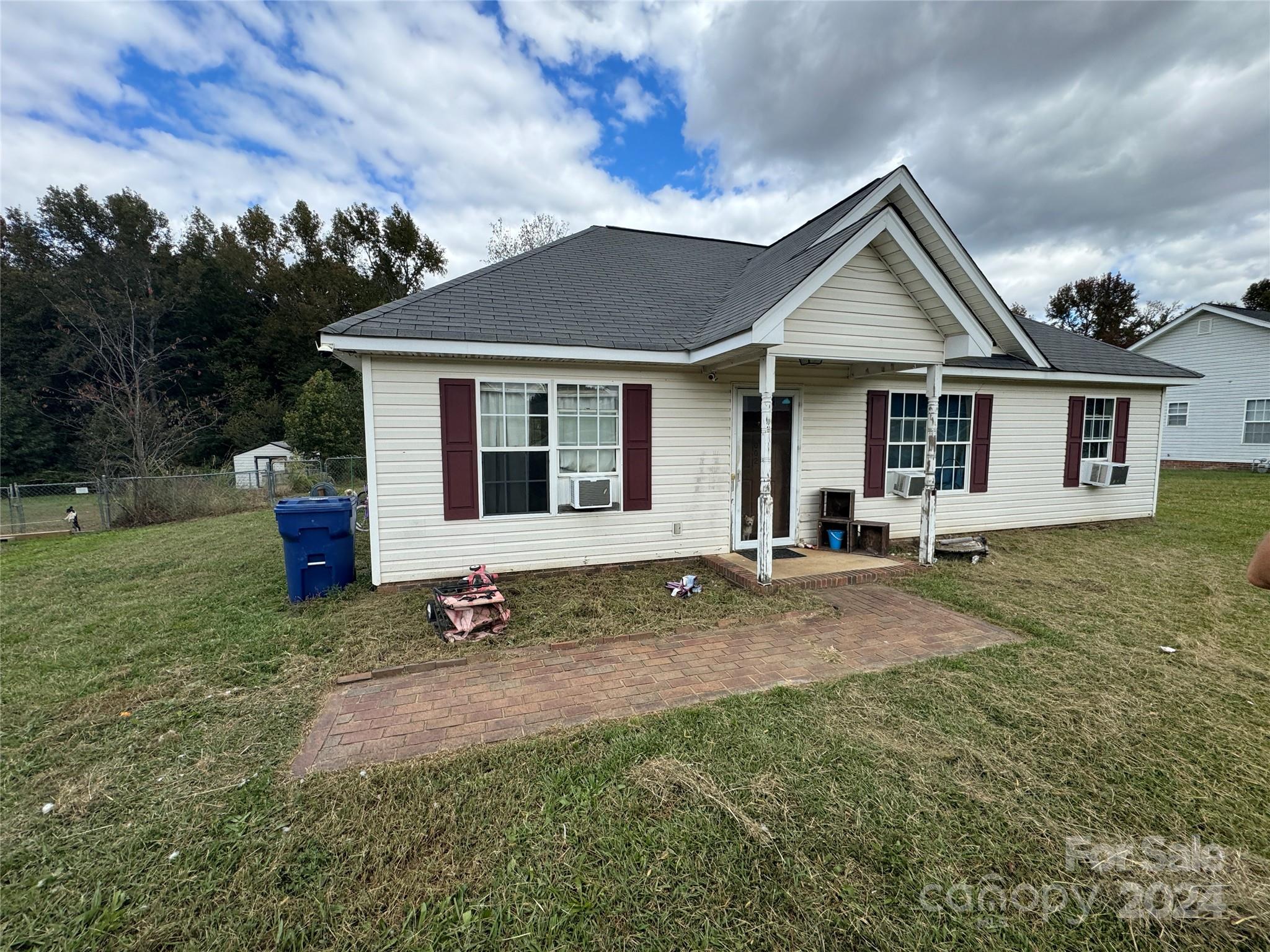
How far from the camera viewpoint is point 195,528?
9656 millimetres

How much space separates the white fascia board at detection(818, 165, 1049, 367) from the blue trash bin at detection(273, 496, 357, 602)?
251 inches

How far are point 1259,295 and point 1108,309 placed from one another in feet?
21.1

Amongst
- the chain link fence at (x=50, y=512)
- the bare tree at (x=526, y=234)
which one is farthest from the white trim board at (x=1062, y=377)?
the bare tree at (x=526, y=234)

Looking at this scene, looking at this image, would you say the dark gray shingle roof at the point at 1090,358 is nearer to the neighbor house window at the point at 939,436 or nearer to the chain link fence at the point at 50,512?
the neighbor house window at the point at 939,436

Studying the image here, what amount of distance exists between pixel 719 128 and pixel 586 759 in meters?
12.3

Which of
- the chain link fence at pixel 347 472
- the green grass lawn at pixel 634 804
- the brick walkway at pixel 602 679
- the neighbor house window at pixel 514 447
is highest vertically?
the neighbor house window at pixel 514 447

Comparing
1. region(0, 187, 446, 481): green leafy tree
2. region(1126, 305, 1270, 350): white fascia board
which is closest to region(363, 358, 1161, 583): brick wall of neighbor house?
region(1126, 305, 1270, 350): white fascia board

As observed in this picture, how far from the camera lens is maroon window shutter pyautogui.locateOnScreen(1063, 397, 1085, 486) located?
835 cm

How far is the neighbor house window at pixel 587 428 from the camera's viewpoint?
5777mm

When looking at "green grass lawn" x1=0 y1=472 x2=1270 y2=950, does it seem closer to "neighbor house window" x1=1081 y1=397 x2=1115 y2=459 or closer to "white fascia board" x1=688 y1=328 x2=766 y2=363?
"white fascia board" x1=688 y1=328 x2=766 y2=363

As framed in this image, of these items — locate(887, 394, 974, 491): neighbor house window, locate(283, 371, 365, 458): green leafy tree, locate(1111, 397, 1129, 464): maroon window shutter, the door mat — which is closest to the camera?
the door mat

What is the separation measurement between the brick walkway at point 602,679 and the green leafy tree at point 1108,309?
3831cm

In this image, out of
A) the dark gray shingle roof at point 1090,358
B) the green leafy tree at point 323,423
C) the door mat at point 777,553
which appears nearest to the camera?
the door mat at point 777,553

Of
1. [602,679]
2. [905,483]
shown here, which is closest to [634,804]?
[602,679]
